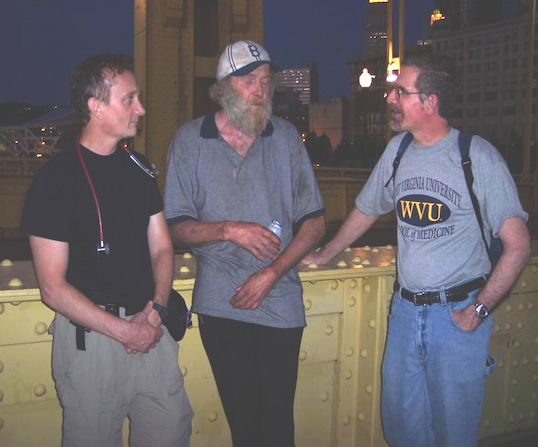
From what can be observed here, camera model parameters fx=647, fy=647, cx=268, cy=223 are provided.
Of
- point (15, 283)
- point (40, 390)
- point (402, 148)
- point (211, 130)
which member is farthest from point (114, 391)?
point (402, 148)

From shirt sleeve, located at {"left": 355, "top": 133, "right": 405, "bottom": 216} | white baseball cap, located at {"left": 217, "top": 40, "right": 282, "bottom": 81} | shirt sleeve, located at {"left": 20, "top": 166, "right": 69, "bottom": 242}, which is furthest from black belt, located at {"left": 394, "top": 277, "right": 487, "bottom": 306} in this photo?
shirt sleeve, located at {"left": 20, "top": 166, "right": 69, "bottom": 242}

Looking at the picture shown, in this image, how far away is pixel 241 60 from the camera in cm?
284

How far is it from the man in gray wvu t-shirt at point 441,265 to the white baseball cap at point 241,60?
2.15 ft

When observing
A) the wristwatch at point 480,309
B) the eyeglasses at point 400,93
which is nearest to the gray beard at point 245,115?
the eyeglasses at point 400,93

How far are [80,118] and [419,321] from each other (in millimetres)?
1711

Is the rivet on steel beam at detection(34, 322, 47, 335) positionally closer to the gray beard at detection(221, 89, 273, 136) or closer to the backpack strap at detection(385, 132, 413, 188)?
the gray beard at detection(221, 89, 273, 136)

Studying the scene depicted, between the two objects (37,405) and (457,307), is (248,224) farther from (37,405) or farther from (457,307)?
(37,405)

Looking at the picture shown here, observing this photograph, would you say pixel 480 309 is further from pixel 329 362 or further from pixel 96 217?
pixel 96 217

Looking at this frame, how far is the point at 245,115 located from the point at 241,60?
0.25m

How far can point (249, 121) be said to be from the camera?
283 cm

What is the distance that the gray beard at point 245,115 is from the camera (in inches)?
111

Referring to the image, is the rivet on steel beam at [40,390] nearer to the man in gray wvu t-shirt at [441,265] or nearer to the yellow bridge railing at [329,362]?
the yellow bridge railing at [329,362]

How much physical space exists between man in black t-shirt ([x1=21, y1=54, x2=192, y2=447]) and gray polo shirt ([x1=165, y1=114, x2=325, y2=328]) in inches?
8.8

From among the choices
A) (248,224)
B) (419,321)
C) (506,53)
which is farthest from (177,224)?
(506,53)
